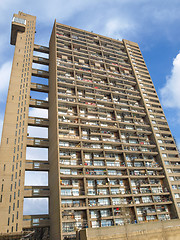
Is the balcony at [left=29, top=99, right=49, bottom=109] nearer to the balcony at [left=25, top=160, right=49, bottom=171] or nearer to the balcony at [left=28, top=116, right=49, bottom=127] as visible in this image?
the balcony at [left=28, top=116, right=49, bottom=127]

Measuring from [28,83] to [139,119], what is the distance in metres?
35.7

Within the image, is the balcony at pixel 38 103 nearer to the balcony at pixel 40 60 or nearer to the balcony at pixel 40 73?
the balcony at pixel 40 73

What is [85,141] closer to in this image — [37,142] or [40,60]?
[37,142]

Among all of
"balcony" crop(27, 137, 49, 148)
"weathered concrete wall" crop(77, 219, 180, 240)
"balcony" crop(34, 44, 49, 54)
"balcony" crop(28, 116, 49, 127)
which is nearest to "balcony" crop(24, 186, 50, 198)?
"balcony" crop(27, 137, 49, 148)

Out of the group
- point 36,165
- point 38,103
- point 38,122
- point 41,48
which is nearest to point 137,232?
point 36,165

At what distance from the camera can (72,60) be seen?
66625 millimetres

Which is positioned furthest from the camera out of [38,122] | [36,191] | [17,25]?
[17,25]

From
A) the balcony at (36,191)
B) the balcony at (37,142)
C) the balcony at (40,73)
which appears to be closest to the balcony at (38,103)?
the balcony at (40,73)

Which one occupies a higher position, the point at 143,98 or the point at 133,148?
the point at 143,98

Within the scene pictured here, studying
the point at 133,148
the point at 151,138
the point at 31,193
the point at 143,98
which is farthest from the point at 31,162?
the point at 143,98

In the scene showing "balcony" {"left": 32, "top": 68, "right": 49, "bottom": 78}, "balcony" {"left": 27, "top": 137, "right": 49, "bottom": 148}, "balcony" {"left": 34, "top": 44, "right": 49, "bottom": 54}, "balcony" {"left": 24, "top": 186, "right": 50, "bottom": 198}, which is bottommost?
"balcony" {"left": 24, "top": 186, "right": 50, "bottom": 198}

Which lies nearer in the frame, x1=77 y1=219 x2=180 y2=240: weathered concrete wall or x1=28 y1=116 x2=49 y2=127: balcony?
x1=77 y1=219 x2=180 y2=240: weathered concrete wall

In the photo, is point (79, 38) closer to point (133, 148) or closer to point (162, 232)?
point (133, 148)

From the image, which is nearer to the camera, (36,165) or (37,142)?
(36,165)
